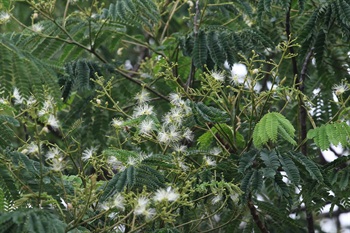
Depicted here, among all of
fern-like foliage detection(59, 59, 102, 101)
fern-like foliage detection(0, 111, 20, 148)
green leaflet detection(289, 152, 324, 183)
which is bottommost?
green leaflet detection(289, 152, 324, 183)

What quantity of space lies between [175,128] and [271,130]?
45cm

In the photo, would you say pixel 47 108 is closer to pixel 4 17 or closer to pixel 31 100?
pixel 31 100

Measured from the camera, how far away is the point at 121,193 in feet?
11.5

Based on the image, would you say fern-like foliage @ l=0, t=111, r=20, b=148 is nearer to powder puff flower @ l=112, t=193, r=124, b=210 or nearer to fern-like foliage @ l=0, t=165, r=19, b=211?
fern-like foliage @ l=0, t=165, r=19, b=211

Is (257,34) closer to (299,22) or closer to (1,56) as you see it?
(299,22)

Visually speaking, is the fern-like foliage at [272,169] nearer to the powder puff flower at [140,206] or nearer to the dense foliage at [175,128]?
the dense foliage at [175,128]

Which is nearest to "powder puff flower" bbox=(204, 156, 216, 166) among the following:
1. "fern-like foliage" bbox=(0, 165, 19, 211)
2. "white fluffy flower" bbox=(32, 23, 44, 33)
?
"fern-like foliage" bbox=(0, 165, 19, 211)

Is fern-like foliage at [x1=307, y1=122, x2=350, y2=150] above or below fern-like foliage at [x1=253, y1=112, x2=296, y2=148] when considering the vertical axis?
below

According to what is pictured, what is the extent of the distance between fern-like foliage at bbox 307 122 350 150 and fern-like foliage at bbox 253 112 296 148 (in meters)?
0.17

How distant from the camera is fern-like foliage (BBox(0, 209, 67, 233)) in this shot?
3.16 m

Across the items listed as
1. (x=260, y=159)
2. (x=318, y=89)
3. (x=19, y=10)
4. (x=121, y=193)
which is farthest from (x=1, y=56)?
(x=19, y=10)

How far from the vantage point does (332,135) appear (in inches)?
161

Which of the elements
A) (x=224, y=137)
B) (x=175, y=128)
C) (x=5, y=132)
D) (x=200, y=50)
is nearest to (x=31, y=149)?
(x=5, y=132)

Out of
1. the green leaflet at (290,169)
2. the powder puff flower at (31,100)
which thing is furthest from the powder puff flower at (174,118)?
the powder puff flower at (31,100)
